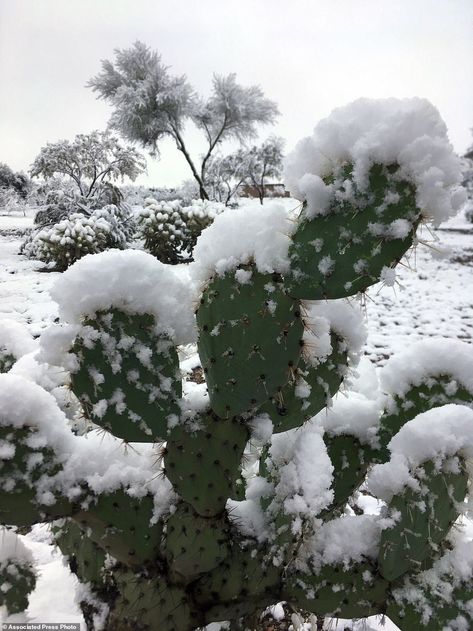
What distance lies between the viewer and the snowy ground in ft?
3.54

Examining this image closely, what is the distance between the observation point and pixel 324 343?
2.01 ft

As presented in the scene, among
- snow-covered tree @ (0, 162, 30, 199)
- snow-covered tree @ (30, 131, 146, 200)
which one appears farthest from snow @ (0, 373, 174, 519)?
snow-covered tree @ (30, 131, 146, 200)

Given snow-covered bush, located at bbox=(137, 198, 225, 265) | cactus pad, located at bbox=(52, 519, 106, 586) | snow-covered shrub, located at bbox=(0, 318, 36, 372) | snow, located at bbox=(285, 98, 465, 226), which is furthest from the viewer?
snow-covered bush, located at bbox=(137, 198, 225, 265)

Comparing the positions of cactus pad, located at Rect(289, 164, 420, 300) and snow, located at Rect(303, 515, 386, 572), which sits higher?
cactus pad, located at Rect(289, 164, 420, 300)

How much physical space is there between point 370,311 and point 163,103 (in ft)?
31.7

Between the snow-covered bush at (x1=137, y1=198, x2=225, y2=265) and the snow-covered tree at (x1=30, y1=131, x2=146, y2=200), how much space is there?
110 cm

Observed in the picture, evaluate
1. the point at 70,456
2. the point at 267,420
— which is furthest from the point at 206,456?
the point at 70,456

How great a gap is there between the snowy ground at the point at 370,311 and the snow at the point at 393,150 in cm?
107

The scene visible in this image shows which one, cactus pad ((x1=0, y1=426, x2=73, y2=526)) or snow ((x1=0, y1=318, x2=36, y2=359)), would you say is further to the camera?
snow ((x1=0, y1=318, x2=36, y2=359))

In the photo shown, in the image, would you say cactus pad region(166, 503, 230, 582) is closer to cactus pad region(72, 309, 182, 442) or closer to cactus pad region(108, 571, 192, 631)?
cactus pad region(108, 571, 192, 631)

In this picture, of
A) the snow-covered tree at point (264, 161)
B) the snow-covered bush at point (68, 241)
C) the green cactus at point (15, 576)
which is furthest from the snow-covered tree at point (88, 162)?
the snow-covered tree at point (264, 161)

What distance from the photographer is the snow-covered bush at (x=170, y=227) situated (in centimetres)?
529

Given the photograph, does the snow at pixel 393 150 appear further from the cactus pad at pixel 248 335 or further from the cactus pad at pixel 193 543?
the cactus pad at pixel 193 543

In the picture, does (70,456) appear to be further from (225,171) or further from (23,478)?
(225,171)
